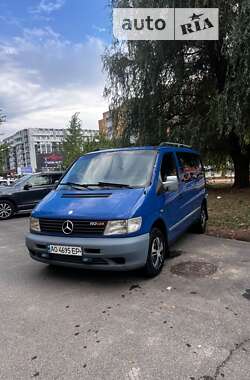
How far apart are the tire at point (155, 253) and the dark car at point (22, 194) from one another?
7944 mm

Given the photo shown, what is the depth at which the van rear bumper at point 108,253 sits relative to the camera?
433cm

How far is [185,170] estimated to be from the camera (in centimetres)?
672

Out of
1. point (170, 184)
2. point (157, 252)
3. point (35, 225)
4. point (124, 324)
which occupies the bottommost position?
point (124, 324)

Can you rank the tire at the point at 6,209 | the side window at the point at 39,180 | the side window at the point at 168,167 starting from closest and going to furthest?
1. the side window at the point at 168,167
2. the tire at the point at 6,209
3. the side window at the point at 39,180

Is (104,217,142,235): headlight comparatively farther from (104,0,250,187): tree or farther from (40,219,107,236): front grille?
(104,0,250,187): tree

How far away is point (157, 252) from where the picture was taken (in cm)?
502

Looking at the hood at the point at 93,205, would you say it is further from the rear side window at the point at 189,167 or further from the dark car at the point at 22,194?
the dark car at the point at 22,194

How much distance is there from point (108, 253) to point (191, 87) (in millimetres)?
12200

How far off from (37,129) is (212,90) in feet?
387

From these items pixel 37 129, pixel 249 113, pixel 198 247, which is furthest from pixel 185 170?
pixel 37 129

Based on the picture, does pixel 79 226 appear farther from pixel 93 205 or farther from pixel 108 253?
pixel 108 253

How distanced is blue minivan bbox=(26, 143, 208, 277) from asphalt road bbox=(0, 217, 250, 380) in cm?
39

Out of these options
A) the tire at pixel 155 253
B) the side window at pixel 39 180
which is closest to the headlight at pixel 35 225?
the tire at pixel 155 253

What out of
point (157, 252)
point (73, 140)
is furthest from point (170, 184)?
point (73, 140)
